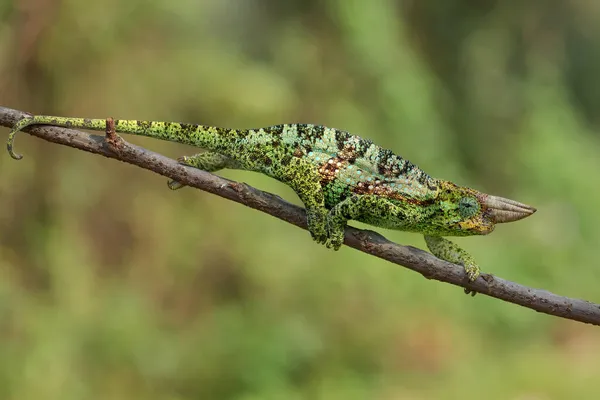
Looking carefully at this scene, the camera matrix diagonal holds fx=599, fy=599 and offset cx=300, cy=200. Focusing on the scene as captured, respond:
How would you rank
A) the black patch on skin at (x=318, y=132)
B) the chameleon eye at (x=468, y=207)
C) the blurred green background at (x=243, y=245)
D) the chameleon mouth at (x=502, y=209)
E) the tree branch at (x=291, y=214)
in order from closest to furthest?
the tree branch at (x=291, y=214), the chameleon mouth at (x=502, y=209), the chameleon eye at (x=468, y=207), the black patch on skin at (x=318, y=132), the blurred green background at (x=243, y=245)

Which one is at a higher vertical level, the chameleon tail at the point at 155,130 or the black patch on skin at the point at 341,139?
the black patch on skin at the point at 341,139

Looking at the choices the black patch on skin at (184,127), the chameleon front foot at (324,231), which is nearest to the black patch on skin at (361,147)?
the chameleon front foot at (324,231)

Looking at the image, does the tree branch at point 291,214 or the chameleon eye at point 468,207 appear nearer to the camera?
the tree branch at point 291,214

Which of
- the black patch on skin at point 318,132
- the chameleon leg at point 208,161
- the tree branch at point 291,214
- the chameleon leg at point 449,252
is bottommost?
the tree branch at point 291,214

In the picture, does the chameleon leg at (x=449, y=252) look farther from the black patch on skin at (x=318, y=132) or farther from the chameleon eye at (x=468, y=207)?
the black patch on skin at (x=318, y=132)

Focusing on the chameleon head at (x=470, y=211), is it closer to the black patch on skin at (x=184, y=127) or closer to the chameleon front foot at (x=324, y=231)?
the chameleon front foot at (x=324, y=231)

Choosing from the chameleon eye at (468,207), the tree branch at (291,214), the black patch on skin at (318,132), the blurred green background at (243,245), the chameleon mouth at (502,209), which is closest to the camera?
the tree branch at (291,214)

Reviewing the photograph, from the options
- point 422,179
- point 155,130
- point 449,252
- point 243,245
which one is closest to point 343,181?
point 422,179
